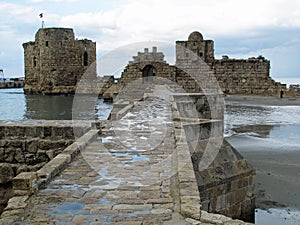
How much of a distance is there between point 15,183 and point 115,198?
1.13m

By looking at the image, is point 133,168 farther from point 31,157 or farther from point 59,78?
point 59,78

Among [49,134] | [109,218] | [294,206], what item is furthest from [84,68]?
[109,218]

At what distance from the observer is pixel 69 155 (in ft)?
18.8

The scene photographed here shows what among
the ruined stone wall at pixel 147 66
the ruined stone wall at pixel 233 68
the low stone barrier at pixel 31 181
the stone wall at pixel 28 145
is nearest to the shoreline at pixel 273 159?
the low stone barrier at pixel 31 181

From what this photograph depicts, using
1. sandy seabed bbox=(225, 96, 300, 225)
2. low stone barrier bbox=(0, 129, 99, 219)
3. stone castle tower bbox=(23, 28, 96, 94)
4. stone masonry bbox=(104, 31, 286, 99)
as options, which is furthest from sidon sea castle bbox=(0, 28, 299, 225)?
stone castle tower bbox=(23, 28, 96, 94)

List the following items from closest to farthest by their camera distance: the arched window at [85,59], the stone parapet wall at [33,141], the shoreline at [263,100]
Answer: the stone parapet wall at [33,141] → the shoreline at [263,100] → the arched window at [85,59]

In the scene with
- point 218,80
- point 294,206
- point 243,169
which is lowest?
point 294,206

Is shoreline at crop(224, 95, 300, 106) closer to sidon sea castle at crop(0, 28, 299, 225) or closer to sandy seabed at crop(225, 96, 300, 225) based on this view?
sandy seabed at crop(225, 96, 300, 225)

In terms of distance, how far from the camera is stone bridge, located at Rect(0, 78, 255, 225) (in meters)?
3.71

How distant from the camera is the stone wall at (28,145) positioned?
301 inches

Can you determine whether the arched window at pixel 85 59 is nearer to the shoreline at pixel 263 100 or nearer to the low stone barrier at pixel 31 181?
the shoreline at pixel 263 100

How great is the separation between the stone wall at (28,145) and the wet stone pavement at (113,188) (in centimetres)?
108

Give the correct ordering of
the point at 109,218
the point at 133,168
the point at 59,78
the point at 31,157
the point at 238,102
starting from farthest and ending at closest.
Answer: the point at 59,78 → the point at 238,102 → the point at 31,157 → the point at 133,168 → the point at 109,218

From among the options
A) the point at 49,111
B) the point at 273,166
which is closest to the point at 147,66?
the point at 49,111
